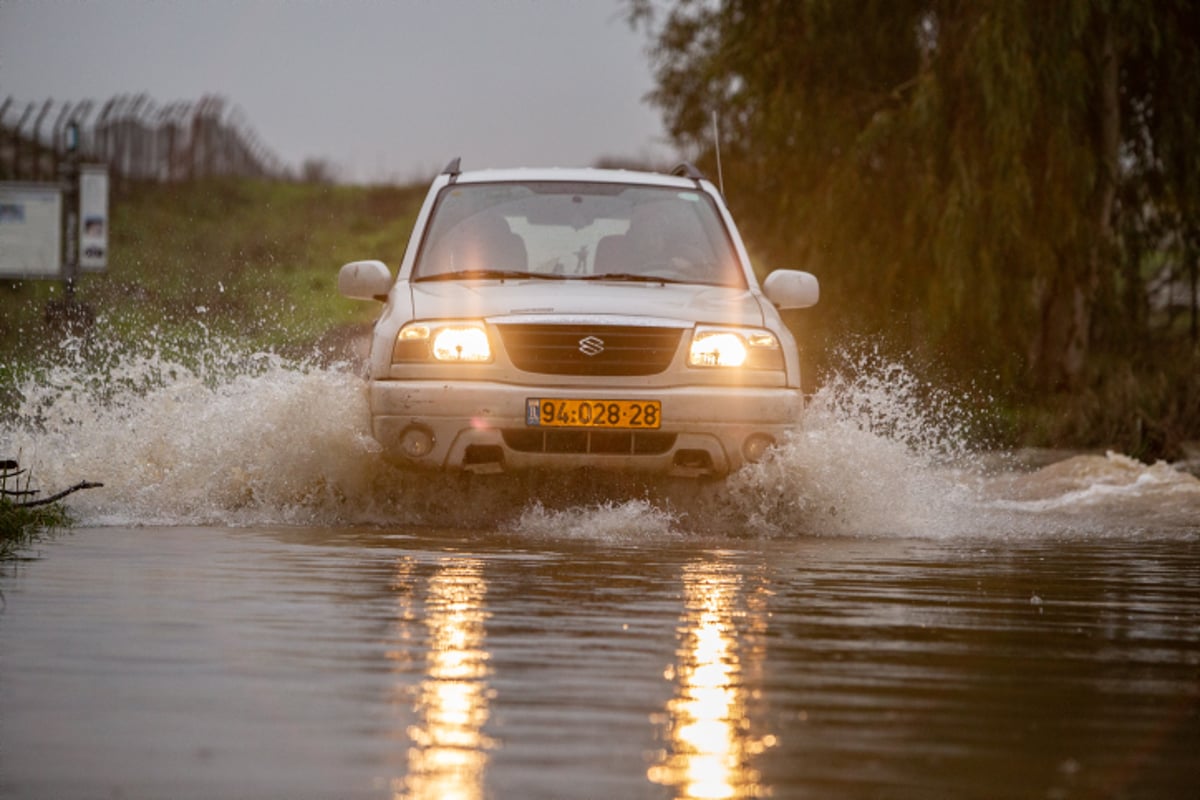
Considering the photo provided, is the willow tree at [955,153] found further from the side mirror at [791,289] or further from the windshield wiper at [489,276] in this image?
the windshield wiper at [489,276]

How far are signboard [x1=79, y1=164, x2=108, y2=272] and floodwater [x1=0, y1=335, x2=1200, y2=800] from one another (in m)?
20.0

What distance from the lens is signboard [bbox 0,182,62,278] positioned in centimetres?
3098

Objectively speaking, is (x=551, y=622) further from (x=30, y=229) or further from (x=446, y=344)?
(x=30, y=229)

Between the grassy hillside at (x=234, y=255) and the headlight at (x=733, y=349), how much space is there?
33.9ft

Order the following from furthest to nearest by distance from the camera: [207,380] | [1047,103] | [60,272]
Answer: [60,272], [1047,103], [207,380]

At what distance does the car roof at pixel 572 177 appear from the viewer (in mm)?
10523

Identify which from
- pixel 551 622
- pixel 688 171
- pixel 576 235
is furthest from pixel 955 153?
pixel 551 622

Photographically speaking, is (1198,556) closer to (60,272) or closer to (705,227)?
(705,227)

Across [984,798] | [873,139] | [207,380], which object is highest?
[873,139]

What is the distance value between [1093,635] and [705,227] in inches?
192

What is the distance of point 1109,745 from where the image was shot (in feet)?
13.3

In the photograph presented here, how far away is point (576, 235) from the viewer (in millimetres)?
10297

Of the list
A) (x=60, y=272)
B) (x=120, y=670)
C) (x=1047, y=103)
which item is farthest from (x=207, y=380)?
(x=60, y=272)

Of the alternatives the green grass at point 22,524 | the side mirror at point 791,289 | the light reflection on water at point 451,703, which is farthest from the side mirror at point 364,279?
the light reflection on water at point 451,703
